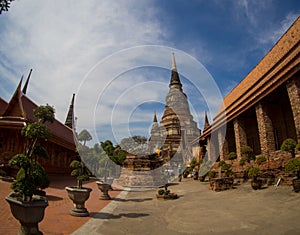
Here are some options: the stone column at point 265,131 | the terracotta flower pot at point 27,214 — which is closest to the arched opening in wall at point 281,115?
the stone column at point 265,131

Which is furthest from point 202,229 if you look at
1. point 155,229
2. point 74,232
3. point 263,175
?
point 263,175

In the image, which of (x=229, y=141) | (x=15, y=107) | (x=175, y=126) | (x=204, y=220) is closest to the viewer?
(x=204, y=220)

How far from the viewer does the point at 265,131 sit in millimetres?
10516

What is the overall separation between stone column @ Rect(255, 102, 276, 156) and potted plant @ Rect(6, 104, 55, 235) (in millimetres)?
9517

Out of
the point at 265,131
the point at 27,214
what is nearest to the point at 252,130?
the point at 265,131

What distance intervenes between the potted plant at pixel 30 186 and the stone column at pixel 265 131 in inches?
375

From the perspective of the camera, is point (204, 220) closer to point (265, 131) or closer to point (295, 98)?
point (295, 98)

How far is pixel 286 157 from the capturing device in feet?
28.7

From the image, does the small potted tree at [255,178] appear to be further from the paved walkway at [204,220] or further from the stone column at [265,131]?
the stone column at [265,131]

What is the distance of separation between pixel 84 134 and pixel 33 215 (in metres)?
8.50

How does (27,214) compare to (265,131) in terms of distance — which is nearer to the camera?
(27,214)

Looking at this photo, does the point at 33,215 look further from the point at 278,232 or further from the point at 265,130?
the point at 265,130

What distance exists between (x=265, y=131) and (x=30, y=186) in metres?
10.1

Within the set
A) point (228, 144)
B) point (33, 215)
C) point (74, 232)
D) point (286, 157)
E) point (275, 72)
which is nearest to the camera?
point (33, 215)
